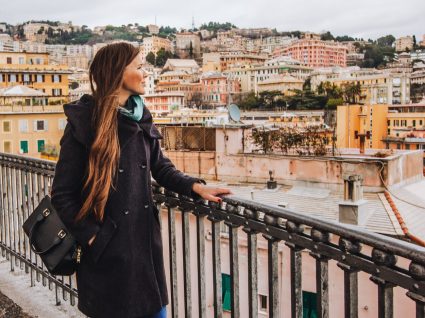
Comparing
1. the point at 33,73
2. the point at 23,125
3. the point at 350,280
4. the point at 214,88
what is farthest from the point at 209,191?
the point at 214,88

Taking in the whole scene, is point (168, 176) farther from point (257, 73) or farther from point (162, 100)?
point (257, 73)

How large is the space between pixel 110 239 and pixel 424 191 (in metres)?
14.1

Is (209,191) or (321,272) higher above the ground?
(209,191)

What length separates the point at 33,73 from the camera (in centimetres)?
5628

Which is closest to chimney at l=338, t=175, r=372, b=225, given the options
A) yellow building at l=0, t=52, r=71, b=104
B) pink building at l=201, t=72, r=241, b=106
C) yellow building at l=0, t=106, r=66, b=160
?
yellow building at l=0, t=106, r=66, b=160

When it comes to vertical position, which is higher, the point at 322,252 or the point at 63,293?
the point at 322,252

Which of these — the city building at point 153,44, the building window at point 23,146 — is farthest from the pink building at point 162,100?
the city building at point 153,44

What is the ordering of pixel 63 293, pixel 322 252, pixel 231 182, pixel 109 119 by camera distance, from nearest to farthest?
pixel 322 252 → pixel 109 119 → pixel 63 293 → pixel 231 182

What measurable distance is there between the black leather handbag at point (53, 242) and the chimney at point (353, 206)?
9.09 meters

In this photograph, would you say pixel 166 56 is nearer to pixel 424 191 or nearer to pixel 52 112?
pixel 52 112

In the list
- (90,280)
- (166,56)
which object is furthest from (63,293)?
(166,56)

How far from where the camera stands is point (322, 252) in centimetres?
195

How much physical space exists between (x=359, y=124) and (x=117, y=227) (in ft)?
128

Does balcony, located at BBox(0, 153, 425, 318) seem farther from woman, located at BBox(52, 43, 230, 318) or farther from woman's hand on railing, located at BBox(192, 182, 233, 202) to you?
woman, located at BBox(52, 43, 230, 318)
